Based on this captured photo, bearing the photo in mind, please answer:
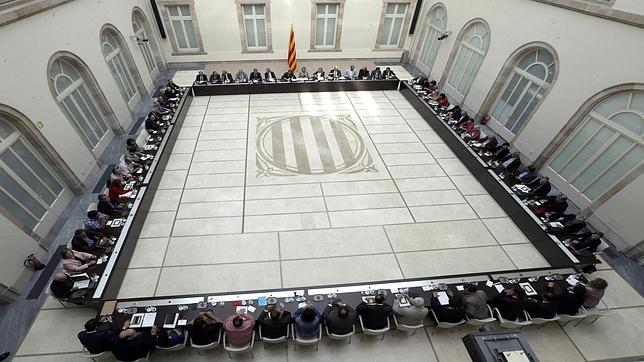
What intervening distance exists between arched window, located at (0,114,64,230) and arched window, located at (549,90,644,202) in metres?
14.4

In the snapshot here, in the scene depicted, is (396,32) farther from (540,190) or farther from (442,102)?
(540,190)

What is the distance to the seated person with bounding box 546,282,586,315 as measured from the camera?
535 centimetres

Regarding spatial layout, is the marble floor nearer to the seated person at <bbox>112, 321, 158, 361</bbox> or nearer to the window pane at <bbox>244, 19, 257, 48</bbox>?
the seated person at <bbox>112, 321, 158, 361</bbox>

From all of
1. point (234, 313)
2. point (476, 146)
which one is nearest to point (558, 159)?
point (476, 146)

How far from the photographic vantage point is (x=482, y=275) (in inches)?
237

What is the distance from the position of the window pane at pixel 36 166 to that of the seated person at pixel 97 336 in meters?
4.85

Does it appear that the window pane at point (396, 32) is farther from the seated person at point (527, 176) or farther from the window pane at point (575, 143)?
the seated person at point (527, 176)

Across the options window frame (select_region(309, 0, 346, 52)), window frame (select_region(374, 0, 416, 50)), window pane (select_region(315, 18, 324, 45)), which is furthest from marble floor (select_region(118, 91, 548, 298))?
window frame (select_region(374, 0, 416, 50))

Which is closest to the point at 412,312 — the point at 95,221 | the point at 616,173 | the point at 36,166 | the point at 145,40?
the point at 95,221

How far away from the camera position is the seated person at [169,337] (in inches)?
185

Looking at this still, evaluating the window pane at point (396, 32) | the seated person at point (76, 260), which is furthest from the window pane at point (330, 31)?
the seated person at point (76, 260)

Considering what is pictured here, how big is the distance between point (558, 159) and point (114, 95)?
1527 cm

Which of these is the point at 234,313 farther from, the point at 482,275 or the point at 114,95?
the point at 114,95

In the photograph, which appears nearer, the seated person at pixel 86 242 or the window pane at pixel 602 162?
the seated person at pixel 86 242
